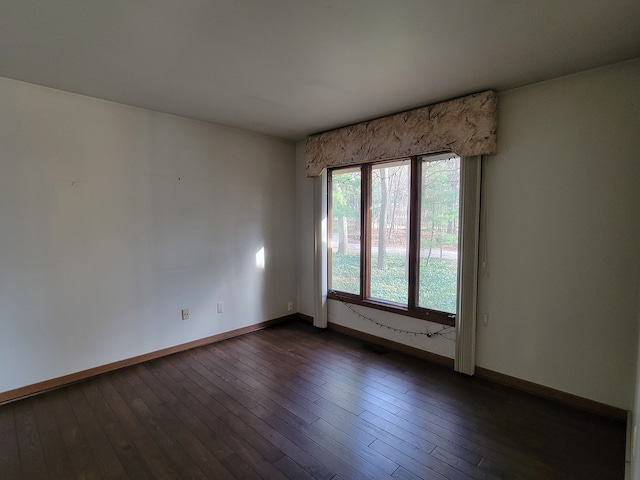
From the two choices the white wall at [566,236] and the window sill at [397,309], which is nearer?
the white wall at [566,236]

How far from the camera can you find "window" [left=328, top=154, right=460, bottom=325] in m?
3.16

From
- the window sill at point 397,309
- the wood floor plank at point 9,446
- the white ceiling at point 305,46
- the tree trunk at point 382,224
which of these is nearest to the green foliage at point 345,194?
the tree trunk at point 382,224

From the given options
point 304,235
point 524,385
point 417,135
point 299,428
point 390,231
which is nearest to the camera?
point 299,428

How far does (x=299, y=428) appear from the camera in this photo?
7.24ft

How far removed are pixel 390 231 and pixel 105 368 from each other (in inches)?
127

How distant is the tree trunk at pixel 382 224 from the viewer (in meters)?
3.67

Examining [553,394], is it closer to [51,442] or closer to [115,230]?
[51,442]

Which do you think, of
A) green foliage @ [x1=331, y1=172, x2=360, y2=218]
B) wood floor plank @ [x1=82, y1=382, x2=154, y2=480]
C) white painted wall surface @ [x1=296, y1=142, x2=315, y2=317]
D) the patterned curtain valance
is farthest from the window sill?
wood floor plank @ [x1=82, y1=382, x2=154, y2=480]

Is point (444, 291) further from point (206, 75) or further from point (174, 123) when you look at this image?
point (174, 123)

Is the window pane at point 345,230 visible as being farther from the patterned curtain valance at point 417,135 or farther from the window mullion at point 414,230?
the window mullion at point 414,230

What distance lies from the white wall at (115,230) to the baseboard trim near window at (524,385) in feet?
6.05

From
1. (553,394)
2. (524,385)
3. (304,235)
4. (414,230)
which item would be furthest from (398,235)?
(553,394)

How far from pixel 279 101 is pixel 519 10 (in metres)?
1.94

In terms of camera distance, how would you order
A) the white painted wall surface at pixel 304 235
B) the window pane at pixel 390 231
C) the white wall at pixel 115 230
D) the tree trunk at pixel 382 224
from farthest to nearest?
1. the white painted wall surface at pixel 304 235
2. the tree trunk at pixel 382 224
3. the window pane at pixel 390 231
4. the white wall at pixel 115 230
